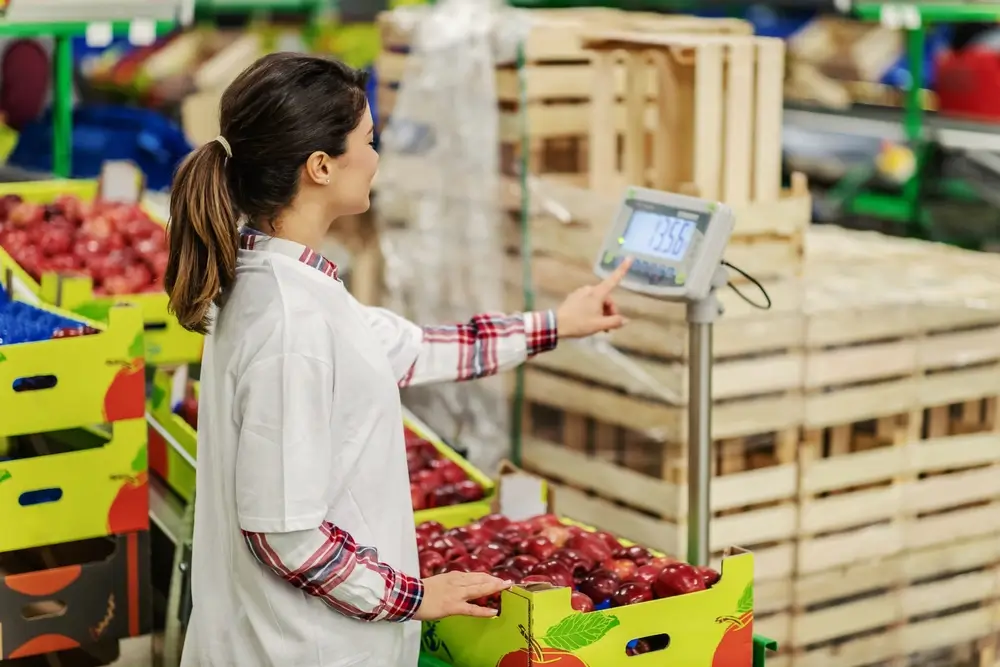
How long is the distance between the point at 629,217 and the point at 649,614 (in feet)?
2.58

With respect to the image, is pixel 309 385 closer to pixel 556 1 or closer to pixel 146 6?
pixel 146 6

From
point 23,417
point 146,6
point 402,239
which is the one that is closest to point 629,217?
point 23,417

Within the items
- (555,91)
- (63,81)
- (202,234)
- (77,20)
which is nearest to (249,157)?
(202,234)

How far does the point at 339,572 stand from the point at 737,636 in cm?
82

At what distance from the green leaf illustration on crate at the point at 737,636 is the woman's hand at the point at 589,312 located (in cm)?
56

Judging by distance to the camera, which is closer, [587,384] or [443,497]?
[443,497]

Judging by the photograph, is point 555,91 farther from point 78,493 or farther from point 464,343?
point 78,493

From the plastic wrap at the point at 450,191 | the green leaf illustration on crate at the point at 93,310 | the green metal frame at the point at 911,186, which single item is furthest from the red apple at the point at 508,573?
the green metal frame at the point at 911,186

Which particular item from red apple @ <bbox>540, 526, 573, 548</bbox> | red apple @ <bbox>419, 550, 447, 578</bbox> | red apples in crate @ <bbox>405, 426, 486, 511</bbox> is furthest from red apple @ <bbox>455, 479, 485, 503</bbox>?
red apple @ <bbox>419, 550, 447, 578</bbox>

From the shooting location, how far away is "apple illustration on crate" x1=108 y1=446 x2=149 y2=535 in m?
3.04

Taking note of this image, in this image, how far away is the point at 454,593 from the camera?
90.9 inches

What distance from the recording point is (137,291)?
387 cm

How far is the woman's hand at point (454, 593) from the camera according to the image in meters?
2.29

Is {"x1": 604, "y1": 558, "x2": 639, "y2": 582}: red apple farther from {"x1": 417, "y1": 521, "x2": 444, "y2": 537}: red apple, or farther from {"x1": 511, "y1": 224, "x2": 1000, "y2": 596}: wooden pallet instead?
{"x1": 511, "y1": 224, "x2": 1000, "y2": 596}: wooden pallet
